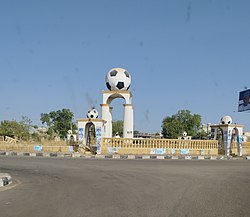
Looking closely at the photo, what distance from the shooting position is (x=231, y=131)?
32.9 metres

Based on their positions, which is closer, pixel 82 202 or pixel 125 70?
pixel 82 202

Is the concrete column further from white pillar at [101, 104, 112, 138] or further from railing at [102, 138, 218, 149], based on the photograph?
white pillar at [101, 104, 112, 138]

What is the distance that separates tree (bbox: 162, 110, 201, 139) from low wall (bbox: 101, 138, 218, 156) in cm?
4200

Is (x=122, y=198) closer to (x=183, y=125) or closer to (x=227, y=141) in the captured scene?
(x=227, y=141)

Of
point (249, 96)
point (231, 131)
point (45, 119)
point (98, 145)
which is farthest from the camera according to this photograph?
point (45, 119)

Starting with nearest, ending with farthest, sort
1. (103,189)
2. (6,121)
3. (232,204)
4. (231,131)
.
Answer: (232,204), (103,189), (231,131), (6,121)

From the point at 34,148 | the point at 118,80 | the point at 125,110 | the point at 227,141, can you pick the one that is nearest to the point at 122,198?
the point at 125,110

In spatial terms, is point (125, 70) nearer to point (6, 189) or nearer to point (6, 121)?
point (6, 189)

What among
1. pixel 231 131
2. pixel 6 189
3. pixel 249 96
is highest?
pixel 249 96

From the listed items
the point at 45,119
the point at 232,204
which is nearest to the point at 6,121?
the point at 45,119

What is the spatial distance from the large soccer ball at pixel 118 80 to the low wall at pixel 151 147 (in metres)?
5.61

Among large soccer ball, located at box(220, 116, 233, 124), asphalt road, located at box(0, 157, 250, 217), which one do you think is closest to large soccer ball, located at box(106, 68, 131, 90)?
large soccer ball, located at box(220, 116, 233, 124)

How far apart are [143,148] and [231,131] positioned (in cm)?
877

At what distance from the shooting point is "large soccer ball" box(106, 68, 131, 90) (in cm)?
3297
